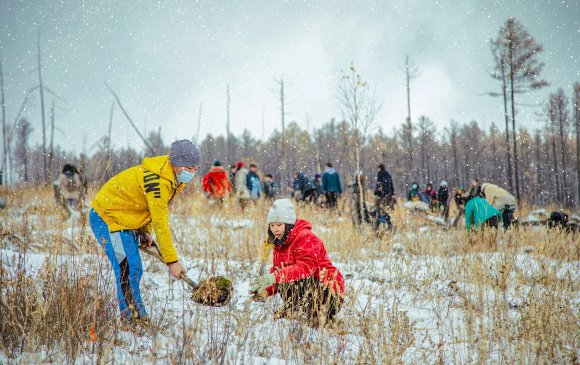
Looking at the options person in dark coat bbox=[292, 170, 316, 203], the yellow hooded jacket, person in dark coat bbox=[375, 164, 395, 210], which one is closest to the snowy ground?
the yellow hooded jacket

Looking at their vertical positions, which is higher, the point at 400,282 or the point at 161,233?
the point at 161,233

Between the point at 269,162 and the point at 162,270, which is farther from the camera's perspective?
the point at 269,162

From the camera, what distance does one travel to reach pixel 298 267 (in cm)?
244

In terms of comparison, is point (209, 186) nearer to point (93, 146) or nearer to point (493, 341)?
point (93, 146)

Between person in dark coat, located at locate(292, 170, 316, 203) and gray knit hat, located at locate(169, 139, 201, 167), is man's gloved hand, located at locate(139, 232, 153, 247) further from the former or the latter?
person in dark coat, located at locate(292, 170, 316, 203)

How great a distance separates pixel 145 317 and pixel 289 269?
3.42ft

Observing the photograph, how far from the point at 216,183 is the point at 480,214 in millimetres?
6166

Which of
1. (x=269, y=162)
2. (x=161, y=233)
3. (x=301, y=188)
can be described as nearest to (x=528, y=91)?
(x=301, y=188)

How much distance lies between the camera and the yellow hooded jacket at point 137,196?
229 cm

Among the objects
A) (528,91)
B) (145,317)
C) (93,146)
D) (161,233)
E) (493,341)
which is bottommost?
(493,341)

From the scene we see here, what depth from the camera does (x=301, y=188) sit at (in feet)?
38.3

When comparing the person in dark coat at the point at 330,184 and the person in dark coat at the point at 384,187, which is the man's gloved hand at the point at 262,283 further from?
the person in dark coat at the point at 330,184

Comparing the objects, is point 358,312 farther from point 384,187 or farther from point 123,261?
point 384,187

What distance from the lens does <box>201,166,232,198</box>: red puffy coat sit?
871cm
